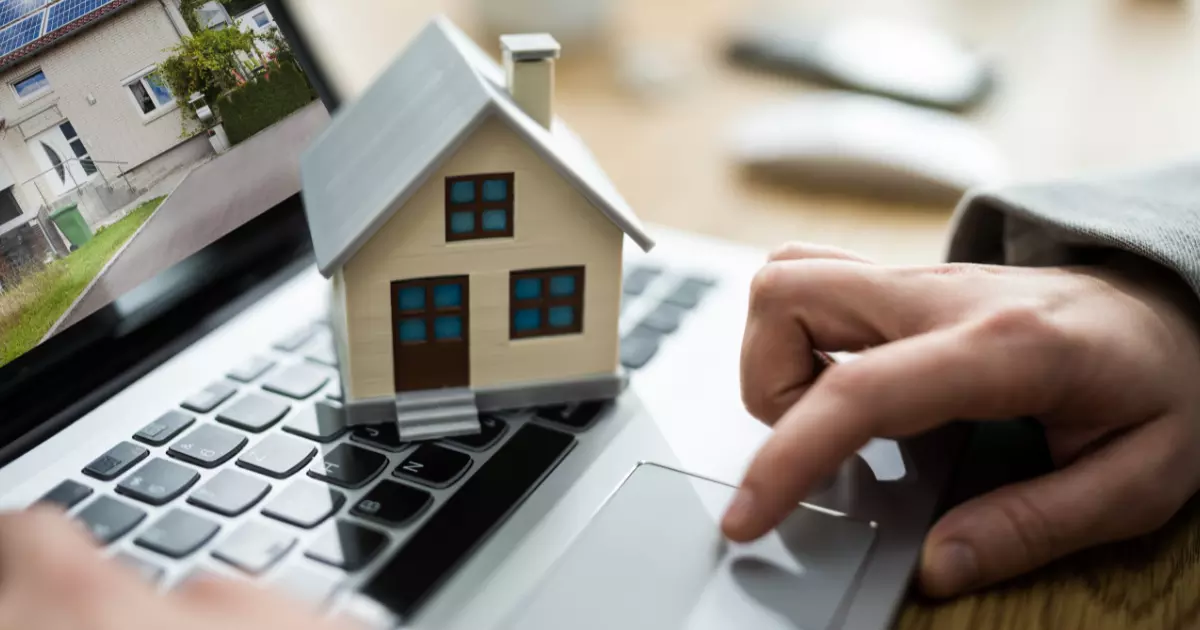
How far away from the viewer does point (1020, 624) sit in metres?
0.37

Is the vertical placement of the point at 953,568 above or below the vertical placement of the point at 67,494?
below

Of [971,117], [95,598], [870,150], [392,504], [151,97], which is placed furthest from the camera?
[971,117]

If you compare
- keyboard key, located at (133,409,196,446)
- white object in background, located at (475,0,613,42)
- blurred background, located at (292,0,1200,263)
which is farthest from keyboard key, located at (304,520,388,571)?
white object in background, located at (475,0,613,42)

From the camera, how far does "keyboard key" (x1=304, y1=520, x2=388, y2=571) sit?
1.24ft

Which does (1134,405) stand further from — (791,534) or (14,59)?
(14,59)

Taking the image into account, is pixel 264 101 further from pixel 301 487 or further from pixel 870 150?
pixel 870 150

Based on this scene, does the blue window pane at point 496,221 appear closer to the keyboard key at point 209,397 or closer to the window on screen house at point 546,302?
the window on screen house at point 546,302

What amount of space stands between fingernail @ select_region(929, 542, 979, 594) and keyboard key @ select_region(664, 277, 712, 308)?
0.75 ft

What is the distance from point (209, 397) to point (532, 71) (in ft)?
0.71

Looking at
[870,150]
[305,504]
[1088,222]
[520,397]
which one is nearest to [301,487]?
[305,504]

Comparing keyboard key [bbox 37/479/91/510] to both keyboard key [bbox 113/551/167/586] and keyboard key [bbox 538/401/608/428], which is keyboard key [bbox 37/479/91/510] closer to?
keyboard key [bbox 113/551/167/586]

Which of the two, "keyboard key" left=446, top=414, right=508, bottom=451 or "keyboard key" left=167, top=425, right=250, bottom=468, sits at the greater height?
"keyboard key" left=167, top=425, right=250, bottom=468

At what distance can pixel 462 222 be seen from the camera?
456 millimetres

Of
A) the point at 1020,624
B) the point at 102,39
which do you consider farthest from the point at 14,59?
the point at 1020,624
